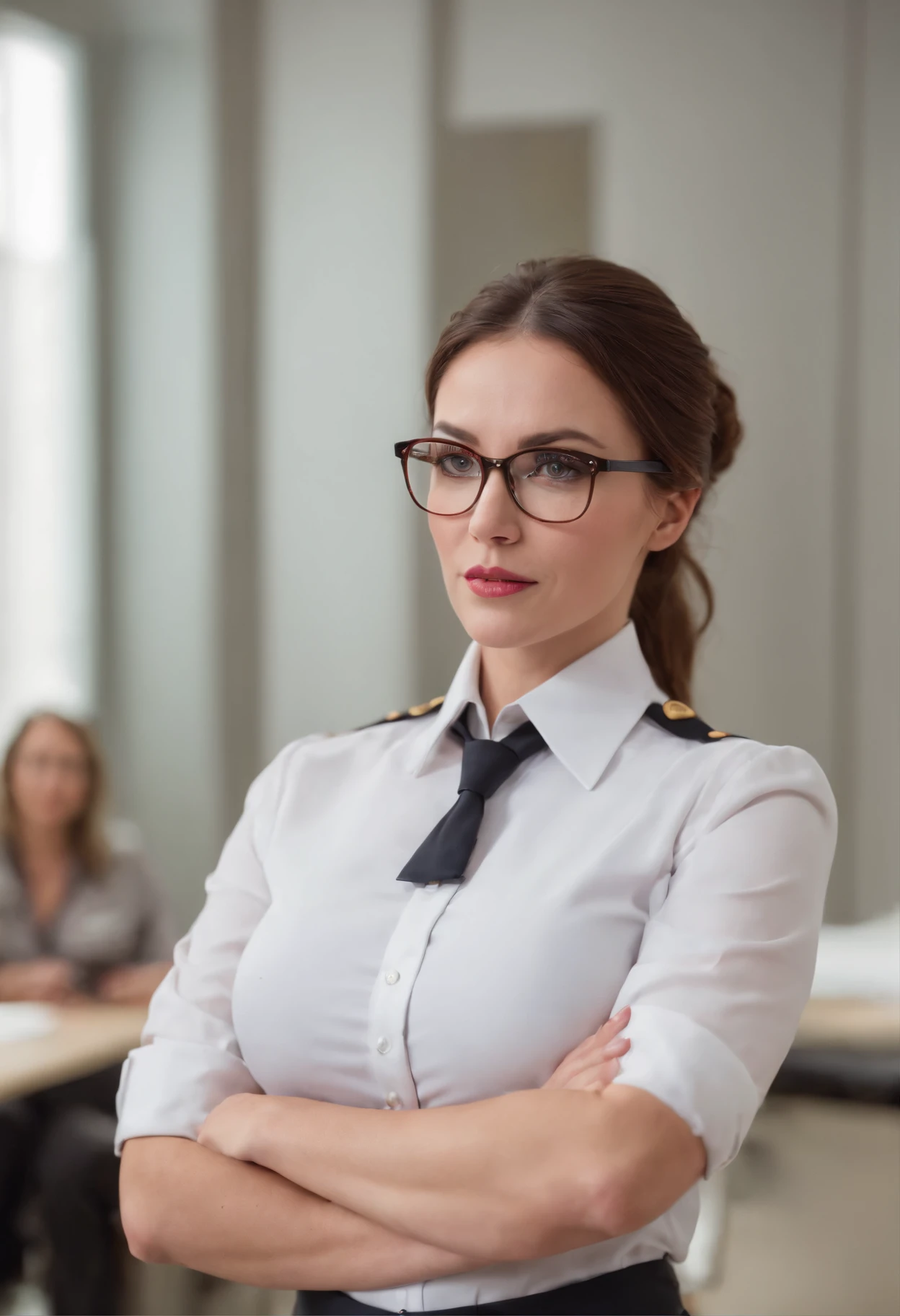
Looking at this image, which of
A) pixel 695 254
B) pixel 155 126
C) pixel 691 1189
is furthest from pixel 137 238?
pixel 691 1189

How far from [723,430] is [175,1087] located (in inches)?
38.4

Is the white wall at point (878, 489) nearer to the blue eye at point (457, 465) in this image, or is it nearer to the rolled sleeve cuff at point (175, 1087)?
the blue eye at point (457, 465)

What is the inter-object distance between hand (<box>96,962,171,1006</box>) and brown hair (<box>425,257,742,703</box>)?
1462 mm

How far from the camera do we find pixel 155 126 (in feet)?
7.95

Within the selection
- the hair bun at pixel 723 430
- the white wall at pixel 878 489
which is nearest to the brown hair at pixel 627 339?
the hair bun at pixel 723 430

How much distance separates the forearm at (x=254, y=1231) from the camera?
1120mm

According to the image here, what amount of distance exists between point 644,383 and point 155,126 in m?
1.61

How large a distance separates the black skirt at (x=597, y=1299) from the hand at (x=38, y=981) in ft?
4.42

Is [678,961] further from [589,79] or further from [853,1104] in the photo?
[589,79]

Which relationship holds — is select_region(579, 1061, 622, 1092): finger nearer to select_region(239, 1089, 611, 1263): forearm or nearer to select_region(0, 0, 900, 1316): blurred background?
select_region(239, 1089, 611, 1263): forearm

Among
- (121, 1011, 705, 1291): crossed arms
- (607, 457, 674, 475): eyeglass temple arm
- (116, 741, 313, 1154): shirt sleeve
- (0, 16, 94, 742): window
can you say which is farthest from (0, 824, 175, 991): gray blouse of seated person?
(607, 457, 674, 475): eyeglass temple arm

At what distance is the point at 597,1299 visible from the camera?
1159 mm

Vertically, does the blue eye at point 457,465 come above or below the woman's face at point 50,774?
above

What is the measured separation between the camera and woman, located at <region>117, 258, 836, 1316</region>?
106cm
